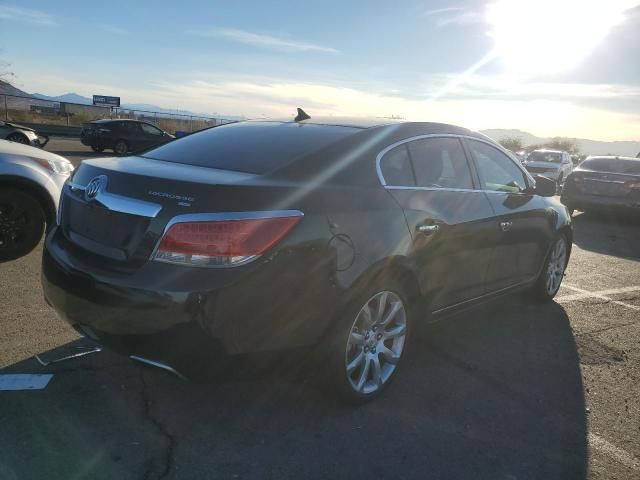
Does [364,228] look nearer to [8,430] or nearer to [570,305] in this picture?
[8,430]

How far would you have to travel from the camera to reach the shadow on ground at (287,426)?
2.61 metres

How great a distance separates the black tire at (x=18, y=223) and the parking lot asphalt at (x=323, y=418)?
1229 mm

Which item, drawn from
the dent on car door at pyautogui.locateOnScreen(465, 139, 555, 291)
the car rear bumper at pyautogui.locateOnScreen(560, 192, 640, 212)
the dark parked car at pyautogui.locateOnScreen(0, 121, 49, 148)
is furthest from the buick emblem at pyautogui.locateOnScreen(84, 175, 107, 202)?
the dark parked car at pyautogui.locateOnScreen(0, 121, 49, 148)

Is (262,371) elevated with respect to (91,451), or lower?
elevated

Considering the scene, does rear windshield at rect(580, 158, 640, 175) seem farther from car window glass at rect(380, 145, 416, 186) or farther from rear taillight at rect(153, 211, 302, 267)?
rear taillight at rect(153, 211, 302, 267)

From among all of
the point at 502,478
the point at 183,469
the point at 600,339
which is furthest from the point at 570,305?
the point at 183,469

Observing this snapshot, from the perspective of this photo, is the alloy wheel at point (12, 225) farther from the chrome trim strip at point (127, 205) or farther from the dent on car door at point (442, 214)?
the dent on car door at point (442, 214)

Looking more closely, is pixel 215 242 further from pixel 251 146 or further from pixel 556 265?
pixel 556 265

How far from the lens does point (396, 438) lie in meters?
2.95

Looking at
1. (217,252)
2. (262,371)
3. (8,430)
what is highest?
(217,252)

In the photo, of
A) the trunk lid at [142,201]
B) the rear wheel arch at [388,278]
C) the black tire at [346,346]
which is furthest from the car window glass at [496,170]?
the trunk lid at [142,201]

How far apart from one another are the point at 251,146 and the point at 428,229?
1195mm

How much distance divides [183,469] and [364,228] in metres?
1.47

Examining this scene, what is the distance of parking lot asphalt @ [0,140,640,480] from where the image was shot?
2.64 m
